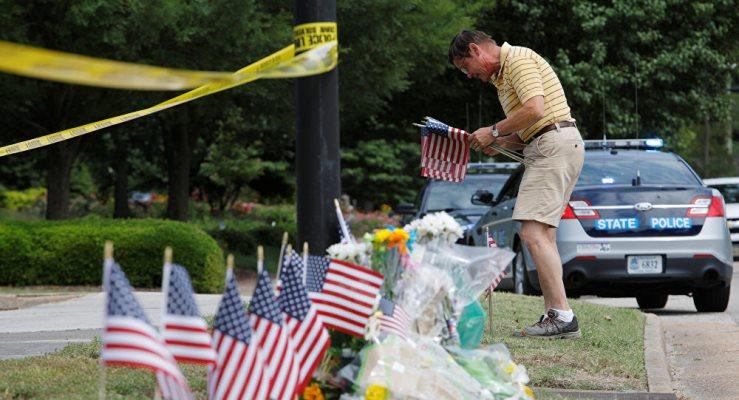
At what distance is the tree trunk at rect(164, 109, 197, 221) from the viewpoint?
2589 centimetres

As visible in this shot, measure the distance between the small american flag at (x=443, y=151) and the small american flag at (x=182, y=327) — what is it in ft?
12.1

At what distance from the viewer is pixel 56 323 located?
10875mm

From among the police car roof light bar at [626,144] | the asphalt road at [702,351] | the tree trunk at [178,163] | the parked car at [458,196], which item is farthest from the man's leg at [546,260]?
the tree trunk at [178,163]

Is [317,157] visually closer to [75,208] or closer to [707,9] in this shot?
[707,9]

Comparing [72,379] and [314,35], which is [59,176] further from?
[314,35]

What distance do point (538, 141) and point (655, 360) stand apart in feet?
5.06

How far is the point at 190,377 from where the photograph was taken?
630cm

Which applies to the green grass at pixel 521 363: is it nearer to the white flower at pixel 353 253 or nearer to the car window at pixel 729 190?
the white flower at pixel 353 253

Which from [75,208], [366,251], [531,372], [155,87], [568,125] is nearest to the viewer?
[155,87]

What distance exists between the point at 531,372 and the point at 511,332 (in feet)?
5.63

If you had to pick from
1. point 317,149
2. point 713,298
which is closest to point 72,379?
point 317,149

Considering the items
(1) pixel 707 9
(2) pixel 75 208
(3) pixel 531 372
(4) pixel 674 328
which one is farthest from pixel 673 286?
(2) pixel 75 208

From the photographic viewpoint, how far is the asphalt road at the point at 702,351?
748 centimetres

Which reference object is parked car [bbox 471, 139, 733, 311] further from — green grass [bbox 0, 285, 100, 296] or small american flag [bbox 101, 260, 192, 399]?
small american flag [bbox 101, 260, 192, 399]
